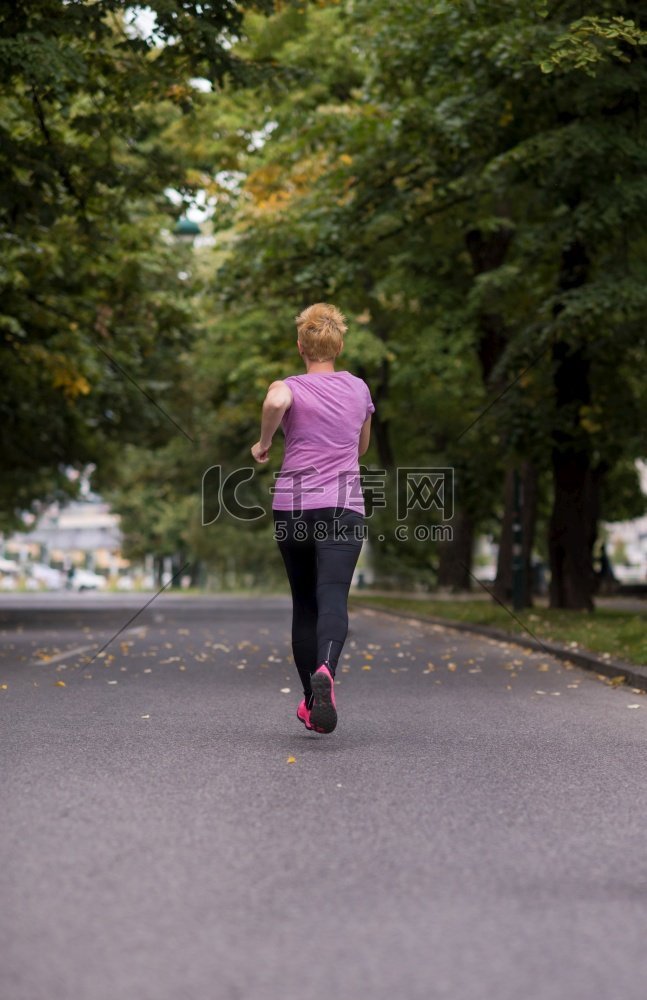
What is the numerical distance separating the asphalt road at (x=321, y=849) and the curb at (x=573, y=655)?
1105mm

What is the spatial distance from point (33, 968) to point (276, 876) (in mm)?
1057

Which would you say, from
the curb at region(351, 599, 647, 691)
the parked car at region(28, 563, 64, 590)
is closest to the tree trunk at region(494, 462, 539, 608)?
the curb at region(351, 599, 647, 691)

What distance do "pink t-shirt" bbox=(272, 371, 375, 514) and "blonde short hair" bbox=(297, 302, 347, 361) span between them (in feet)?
0.45

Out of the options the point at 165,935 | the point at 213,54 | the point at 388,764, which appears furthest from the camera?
the point at 213,54

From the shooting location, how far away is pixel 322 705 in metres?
6.54

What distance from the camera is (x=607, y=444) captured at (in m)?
19.6

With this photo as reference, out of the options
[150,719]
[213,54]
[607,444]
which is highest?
[213,54]

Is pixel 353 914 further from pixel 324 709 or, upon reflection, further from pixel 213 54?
pixel 213 54

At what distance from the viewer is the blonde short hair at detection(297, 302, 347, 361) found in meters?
6.96

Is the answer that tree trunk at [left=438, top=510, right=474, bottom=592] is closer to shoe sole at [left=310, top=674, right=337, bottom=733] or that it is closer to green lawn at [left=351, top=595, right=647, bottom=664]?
green lawn at [left=351, top=595, right=647, bottom=664]

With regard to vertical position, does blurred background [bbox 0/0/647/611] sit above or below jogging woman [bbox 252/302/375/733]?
above

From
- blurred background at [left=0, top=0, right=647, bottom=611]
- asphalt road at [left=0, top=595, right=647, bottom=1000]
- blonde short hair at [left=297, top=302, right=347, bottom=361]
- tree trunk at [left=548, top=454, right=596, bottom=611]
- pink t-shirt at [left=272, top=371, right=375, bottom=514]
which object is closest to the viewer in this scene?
asphalt road at [left=0, top=595, right=647, bottom=1000]

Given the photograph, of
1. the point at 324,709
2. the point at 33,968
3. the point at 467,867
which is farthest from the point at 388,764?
the point at 33,968

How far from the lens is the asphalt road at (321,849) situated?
3.33 meters
